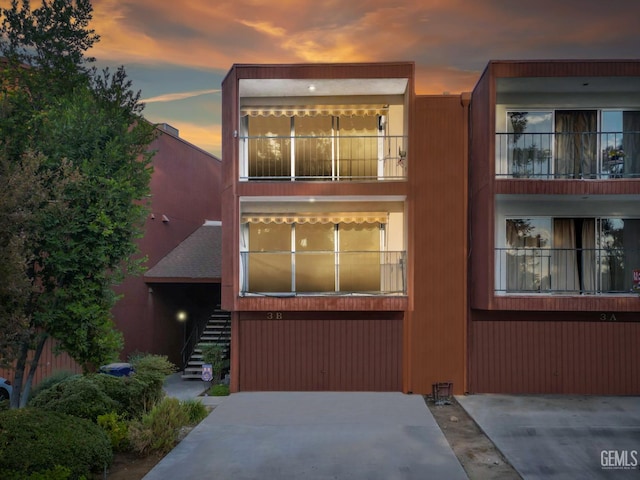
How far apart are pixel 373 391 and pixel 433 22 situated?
39.3ft

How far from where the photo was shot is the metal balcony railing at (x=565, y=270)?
50.3 ft

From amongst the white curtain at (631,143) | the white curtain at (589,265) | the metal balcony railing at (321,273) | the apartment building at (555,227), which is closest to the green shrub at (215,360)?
the metal balcony railing at (321,273)

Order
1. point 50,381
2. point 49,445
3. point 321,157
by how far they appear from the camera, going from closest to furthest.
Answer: point 49,445
point 50,381
point 321,157

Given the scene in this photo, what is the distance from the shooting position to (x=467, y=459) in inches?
402

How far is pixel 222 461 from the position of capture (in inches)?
392

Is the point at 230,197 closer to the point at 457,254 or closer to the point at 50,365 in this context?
the point at 457,254

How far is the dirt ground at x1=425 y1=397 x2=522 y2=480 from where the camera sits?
31.2ft

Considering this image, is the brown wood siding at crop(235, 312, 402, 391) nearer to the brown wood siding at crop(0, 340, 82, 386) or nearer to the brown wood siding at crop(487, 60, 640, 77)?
the brown wood siding at crop(0, 340, 82, 386)

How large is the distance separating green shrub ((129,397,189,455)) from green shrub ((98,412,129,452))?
18cm

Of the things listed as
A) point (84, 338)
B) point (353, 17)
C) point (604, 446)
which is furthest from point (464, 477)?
point (353, 17)

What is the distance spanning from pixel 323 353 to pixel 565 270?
7.27 meters

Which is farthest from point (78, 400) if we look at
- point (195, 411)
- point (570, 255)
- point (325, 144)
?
point (570, 255)

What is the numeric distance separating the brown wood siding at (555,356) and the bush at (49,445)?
10172 mm

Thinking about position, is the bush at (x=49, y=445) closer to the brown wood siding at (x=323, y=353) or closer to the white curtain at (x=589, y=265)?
the brown wood siding at (x=323, y=353)
